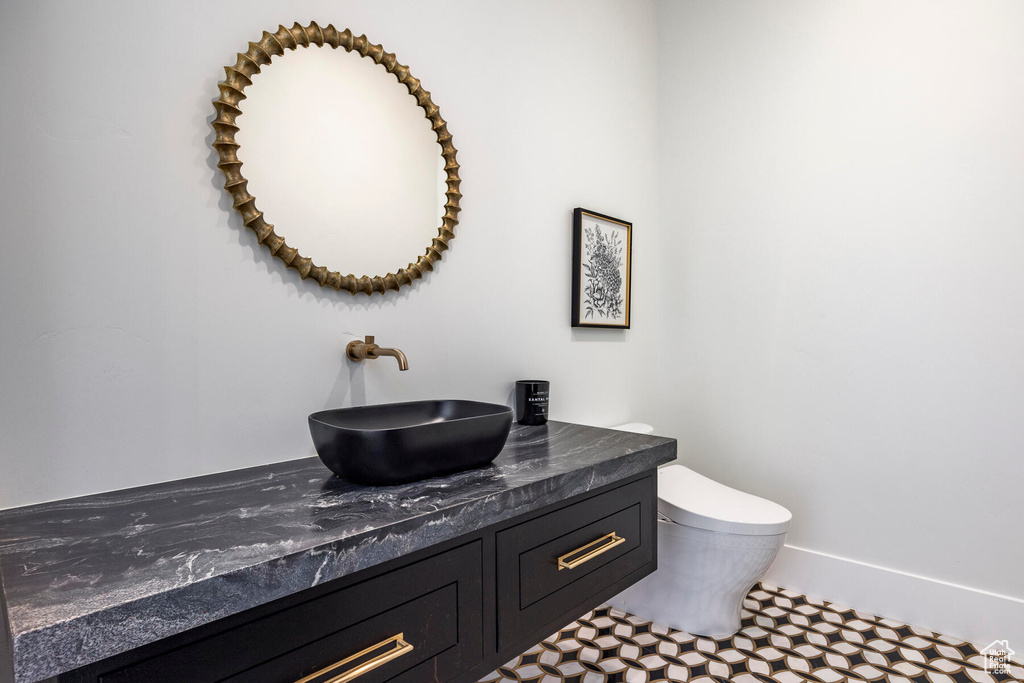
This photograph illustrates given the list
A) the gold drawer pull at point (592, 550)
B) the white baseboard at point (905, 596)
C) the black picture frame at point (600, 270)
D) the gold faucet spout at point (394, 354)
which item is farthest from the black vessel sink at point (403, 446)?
the white baseboard at point (905, 596)

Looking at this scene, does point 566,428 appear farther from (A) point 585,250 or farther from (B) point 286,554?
(B) point 286,554

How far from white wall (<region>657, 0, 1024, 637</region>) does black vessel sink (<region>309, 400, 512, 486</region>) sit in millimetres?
1578

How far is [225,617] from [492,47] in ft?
5.74

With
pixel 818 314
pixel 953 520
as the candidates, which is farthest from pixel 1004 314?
pixel 953 520

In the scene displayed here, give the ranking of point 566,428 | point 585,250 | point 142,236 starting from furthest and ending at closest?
point 585,250 → point 566,428 → point 142,236

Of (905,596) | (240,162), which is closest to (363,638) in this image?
(240,162)

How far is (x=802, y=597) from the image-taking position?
2225mm

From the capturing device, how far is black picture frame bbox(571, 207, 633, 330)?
213 centimetres

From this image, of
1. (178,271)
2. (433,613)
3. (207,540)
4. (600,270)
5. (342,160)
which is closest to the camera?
(207,540)

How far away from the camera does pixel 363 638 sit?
2.82ft

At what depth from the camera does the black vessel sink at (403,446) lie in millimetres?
1021

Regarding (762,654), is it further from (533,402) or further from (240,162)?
(240,162)

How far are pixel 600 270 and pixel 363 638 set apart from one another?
66.5 inches

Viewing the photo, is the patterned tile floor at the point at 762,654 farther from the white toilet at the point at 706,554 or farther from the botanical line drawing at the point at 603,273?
the botanical line drawing at the point at 603,273
